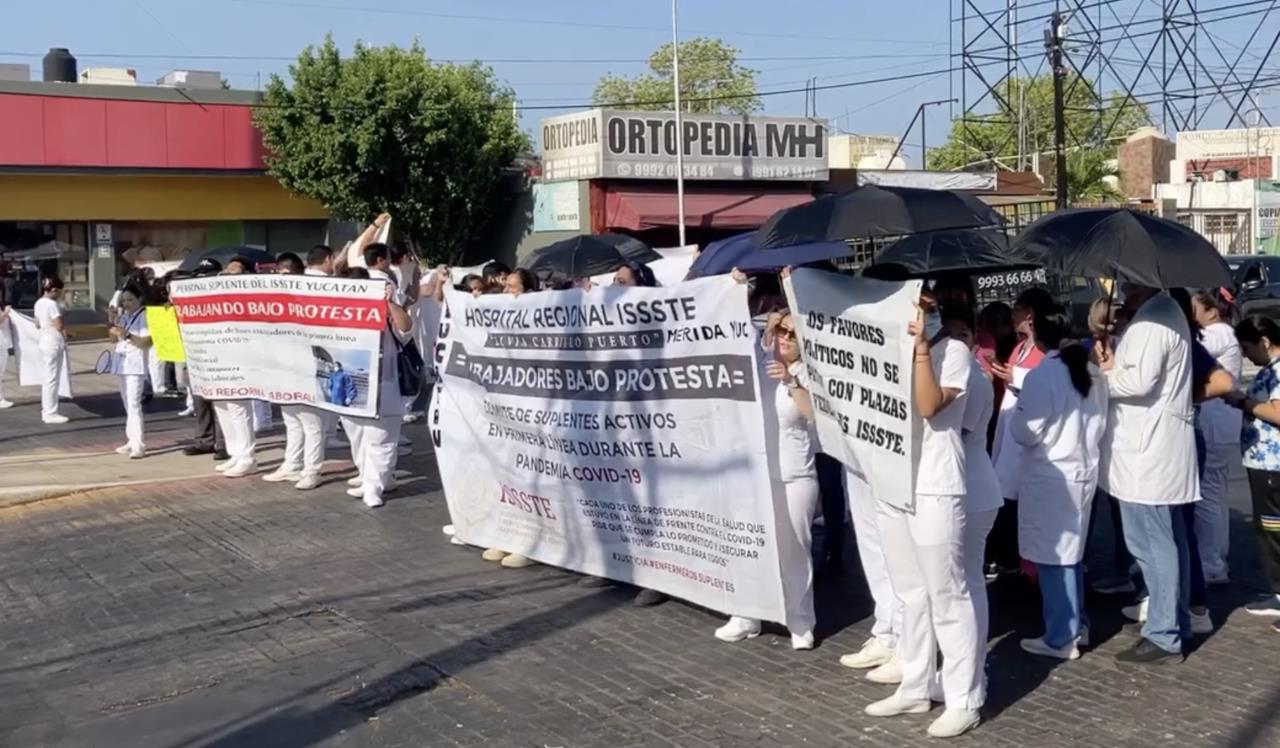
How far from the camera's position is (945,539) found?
18.0ft

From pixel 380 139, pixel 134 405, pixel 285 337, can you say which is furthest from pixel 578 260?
pixel 380 139

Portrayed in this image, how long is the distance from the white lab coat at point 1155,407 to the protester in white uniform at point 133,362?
30.9 ft

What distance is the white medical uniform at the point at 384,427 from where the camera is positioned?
10.5m

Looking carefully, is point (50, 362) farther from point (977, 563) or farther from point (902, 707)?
point (977, 563)

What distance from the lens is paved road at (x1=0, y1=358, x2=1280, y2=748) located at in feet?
18.9

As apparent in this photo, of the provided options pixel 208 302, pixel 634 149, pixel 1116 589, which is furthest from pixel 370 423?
pixel 634 149

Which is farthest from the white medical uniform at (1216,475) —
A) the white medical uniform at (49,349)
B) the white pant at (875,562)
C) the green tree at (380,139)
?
the green tree at (380,139)

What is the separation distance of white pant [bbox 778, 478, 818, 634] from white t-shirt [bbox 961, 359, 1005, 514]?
1.13 meters

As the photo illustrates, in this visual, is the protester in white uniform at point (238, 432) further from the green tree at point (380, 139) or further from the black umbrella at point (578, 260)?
the green tree at point (380, 139)

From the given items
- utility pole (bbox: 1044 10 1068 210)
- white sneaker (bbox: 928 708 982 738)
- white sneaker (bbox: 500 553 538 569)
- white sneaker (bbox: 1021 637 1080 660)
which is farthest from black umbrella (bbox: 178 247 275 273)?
utility pole (bbox: 1044 10 1068 210)

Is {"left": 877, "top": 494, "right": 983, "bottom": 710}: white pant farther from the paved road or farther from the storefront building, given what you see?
the storefront building

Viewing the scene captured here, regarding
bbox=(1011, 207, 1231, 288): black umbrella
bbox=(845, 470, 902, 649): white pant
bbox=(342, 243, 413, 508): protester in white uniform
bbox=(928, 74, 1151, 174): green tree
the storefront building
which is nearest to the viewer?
bbox=(1011, 207, 1231, 288): black umbrella

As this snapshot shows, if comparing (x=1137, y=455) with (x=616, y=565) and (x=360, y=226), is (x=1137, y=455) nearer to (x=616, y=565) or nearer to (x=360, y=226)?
(x=616, y=565)

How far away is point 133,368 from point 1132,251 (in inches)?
380
